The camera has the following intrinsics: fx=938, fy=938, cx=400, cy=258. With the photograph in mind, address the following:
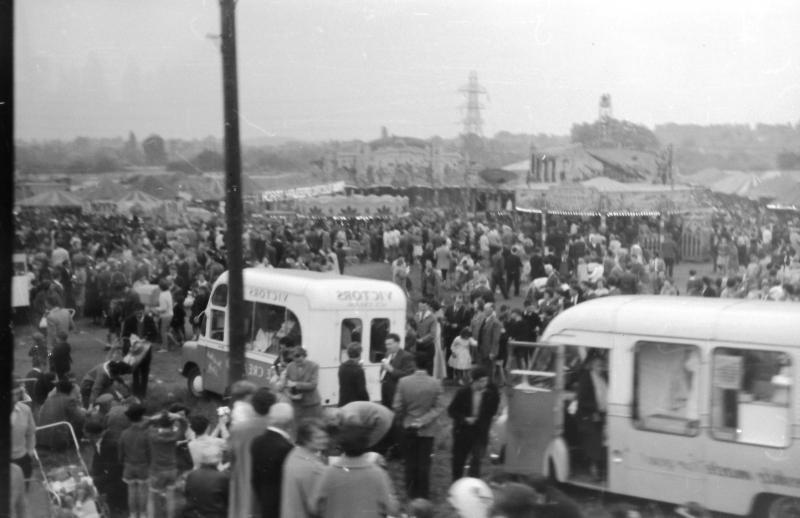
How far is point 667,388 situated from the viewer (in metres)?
7.20

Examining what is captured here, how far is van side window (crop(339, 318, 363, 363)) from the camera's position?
37.1ft

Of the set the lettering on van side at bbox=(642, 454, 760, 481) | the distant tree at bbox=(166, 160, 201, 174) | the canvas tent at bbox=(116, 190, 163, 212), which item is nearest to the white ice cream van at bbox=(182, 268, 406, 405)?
the lettering on van side at bbox=(642, 454, 760, 481)

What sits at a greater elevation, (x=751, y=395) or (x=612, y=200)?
(x=612, y=200)

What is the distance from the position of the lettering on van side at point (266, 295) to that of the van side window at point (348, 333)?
0.83 metres

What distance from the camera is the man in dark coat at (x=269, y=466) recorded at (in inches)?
200

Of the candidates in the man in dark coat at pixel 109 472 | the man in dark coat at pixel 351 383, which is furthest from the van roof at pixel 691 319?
the man in dark coat at pixel 109 472

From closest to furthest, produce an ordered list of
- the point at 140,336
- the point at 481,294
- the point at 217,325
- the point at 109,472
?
the point at 109,472, the point at 217,325, the point at 481,294, the point at 140,336

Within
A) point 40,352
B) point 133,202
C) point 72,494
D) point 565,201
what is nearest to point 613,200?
point 565,201

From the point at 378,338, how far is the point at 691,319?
5.18 m

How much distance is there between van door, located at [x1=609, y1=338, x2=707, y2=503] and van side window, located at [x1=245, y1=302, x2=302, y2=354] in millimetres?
4877

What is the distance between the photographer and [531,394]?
797cm

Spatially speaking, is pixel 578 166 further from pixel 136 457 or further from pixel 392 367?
pixel 136 457

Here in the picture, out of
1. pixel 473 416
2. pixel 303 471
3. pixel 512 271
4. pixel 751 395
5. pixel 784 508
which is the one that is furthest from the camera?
pixel 512 271

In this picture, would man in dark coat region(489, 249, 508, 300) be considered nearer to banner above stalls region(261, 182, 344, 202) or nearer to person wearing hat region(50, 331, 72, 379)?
banner above stalls region(261, 182, 344, 202)
